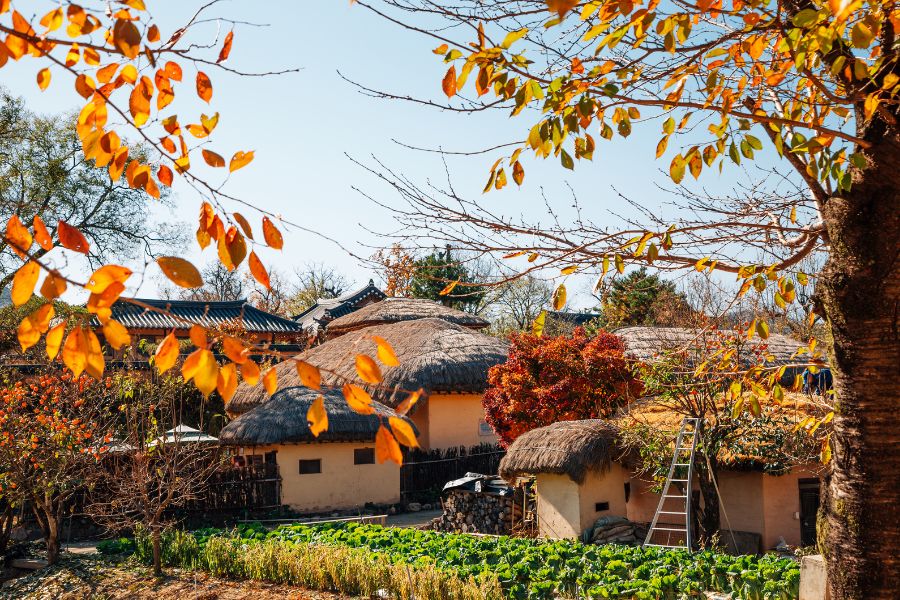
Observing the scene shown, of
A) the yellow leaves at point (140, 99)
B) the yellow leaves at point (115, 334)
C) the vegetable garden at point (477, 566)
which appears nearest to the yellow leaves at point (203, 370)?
the yellow leaves at point (115, 334)

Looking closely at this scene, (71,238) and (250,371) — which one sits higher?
(71,238)

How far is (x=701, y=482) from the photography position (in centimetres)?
1121

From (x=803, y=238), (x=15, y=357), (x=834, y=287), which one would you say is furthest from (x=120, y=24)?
(x=15, y=357)

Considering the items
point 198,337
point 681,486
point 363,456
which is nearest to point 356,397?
point 198,337

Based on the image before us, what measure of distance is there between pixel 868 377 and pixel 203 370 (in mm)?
2996

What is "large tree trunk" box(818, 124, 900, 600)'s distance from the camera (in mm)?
3432

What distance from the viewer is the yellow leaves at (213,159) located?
2.49m

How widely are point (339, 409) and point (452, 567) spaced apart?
31.0ft

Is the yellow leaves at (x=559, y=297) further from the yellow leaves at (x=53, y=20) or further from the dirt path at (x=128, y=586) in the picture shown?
the dirt path at (x=128, y=586)

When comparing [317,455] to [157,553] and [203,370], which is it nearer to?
[157,553]

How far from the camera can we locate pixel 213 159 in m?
2.50

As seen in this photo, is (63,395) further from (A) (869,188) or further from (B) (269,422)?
(A) (869,188)

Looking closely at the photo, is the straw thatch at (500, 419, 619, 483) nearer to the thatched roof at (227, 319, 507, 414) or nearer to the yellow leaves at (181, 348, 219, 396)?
the thatched roof at (227, 319, 507, 414)

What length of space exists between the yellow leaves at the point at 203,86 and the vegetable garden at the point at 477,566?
569 cm
